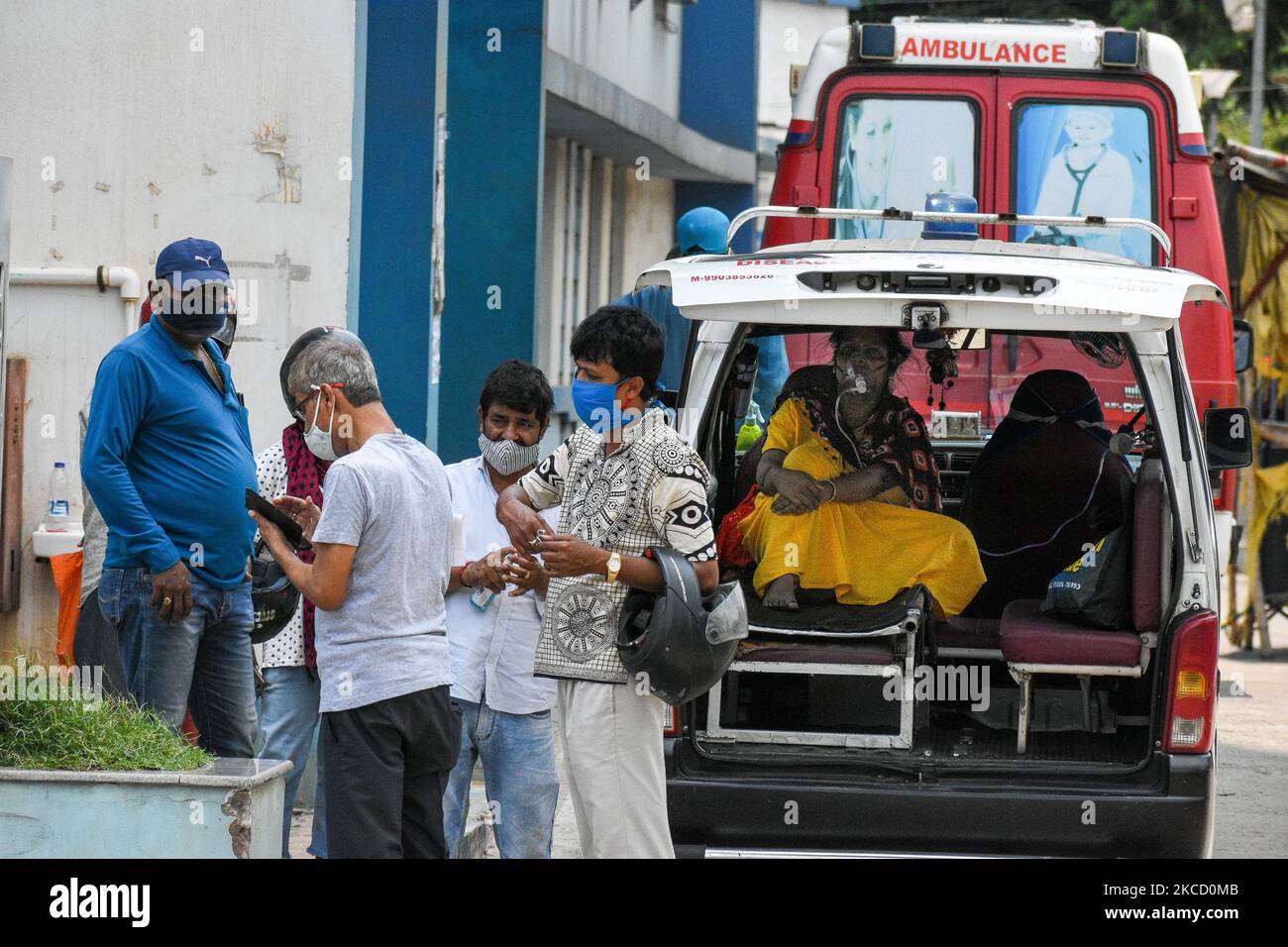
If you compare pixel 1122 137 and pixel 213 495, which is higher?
pixel 1122 137

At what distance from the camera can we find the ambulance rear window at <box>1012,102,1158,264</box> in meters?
8.83

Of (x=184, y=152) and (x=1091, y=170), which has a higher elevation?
(x=1091, y=170)

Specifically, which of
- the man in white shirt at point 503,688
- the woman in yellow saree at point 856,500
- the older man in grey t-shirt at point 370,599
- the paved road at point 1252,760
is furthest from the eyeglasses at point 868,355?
the paved road at point 1252,760

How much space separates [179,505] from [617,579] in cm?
160

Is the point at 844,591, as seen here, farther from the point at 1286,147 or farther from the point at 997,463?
the point at 1286,147

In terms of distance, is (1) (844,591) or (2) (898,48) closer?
(1) (844,591)

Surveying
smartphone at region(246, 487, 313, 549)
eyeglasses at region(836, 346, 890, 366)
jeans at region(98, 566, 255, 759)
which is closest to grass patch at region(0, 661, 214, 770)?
jeans at region(98, 566, 255, 759)

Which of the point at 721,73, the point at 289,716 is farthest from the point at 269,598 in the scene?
the point at 721,73

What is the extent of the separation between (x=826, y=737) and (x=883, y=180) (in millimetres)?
4449

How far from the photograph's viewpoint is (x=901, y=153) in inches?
352

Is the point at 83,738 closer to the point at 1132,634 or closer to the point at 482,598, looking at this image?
the point at 482,598

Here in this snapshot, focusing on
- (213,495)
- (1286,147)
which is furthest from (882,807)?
(1286,147)
